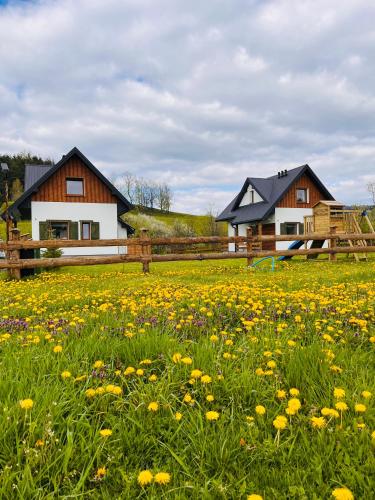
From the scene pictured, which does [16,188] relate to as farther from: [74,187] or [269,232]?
[269,232]

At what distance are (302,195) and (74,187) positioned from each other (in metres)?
20.8

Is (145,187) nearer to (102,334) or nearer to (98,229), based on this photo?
Answer: (98,229)

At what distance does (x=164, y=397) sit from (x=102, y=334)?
1199 millimetres

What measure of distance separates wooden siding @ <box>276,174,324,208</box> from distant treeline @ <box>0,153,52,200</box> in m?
47.0

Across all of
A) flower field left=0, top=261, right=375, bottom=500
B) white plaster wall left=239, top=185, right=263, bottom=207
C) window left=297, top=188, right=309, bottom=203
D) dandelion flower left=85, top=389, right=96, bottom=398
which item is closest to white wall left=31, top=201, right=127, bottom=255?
white plaster wall left=239, top=185, right=263, bottom=207

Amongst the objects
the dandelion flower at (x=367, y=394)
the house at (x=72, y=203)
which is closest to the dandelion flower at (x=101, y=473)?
the dandelion flower at (x=367, y=394)

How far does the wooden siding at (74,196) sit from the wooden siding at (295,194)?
15.7 metres

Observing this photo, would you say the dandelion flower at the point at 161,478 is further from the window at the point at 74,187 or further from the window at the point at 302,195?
the window at the point at 302,195

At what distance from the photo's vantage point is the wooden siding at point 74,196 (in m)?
25.5

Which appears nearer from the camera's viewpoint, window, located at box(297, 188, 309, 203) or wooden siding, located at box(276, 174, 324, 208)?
wooden siding, located at box(276, 174, 324, 208)

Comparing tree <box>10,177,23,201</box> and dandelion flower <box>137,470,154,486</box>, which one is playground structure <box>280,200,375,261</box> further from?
tree <box>10,177,23,201</box>

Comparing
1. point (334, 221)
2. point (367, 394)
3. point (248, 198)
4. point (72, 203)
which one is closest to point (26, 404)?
point (367, 394)

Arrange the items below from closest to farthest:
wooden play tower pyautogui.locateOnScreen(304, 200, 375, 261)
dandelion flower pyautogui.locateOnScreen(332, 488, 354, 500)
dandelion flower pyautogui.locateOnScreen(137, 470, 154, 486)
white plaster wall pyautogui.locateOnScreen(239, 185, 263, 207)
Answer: dandelion flower pyautogui.locateOnScreen(332, 488, 354, 500), dandelion flower pyautogui.locateOnScreen(137, 470, 154, 486), wooden play tower pyautogui.locateOnScreen(304, 200, 375, 261), white plaster wall pyautogui.locateOnScreen(239, 185, 263, 207)

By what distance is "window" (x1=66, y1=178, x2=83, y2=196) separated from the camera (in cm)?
2630
